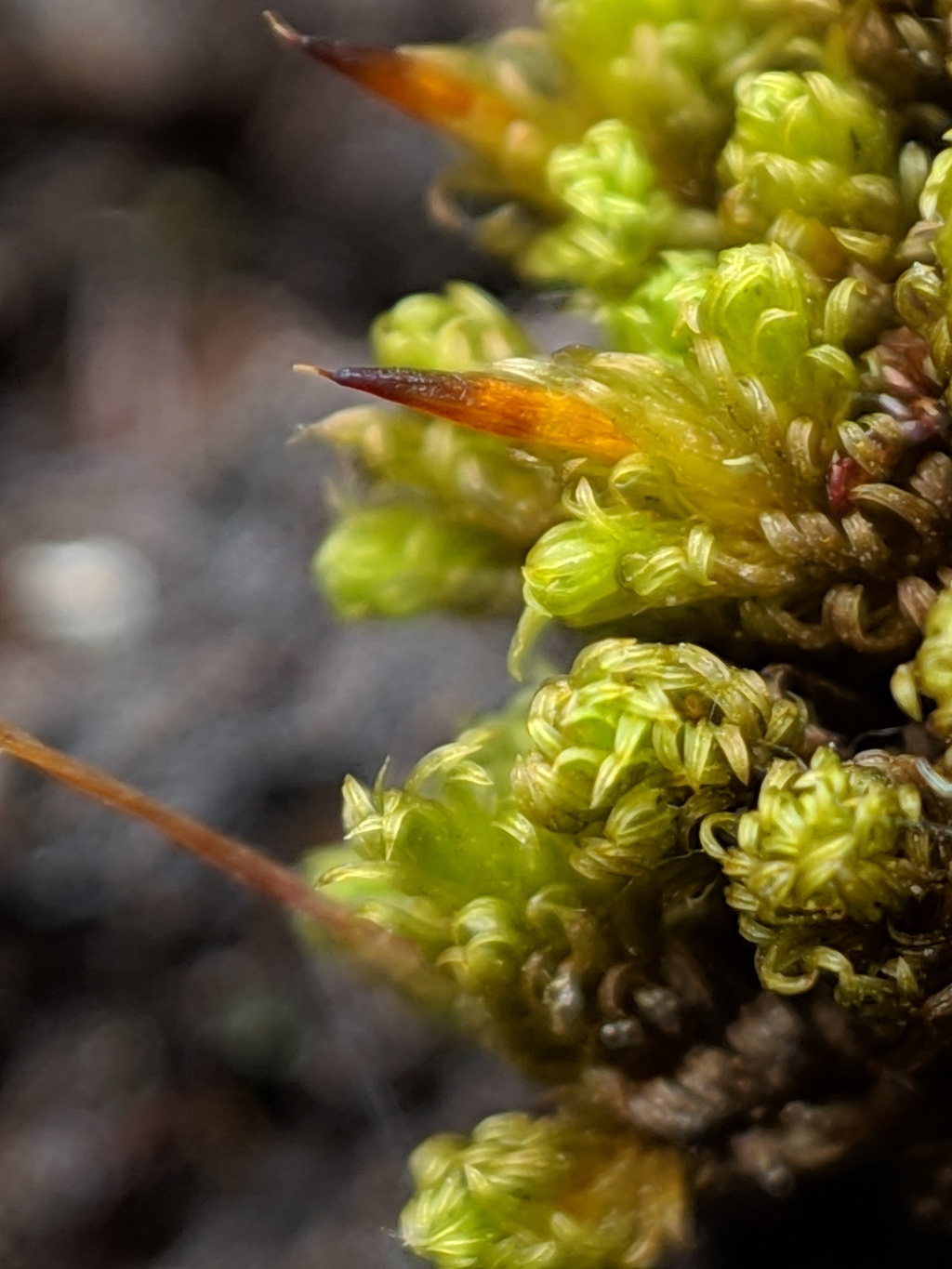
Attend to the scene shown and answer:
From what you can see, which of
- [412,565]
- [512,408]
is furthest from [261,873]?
[512,408]

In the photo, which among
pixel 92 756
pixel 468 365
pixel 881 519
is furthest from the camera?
pixel 92 756

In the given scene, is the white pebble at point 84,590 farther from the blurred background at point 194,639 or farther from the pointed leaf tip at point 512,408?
the pointed leaf tip at point 512,408

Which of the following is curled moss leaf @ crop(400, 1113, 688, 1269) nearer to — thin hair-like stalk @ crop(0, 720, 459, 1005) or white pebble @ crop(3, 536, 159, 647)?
thin hair-like stalk @ crop(0, 720, 459, 1005)

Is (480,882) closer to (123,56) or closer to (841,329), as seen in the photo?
(841,329)

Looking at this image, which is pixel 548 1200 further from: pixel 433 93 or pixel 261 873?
pixel 433 93

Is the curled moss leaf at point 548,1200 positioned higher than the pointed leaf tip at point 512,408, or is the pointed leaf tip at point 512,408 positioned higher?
the pointed leaf tip at point 512,408

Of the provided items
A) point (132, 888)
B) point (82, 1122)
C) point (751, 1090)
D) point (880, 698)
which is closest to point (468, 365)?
point (880, 698)

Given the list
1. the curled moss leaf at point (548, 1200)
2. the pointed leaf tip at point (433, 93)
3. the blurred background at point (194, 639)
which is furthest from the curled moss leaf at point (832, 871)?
the pointed leaf tip at point (433, 93)
